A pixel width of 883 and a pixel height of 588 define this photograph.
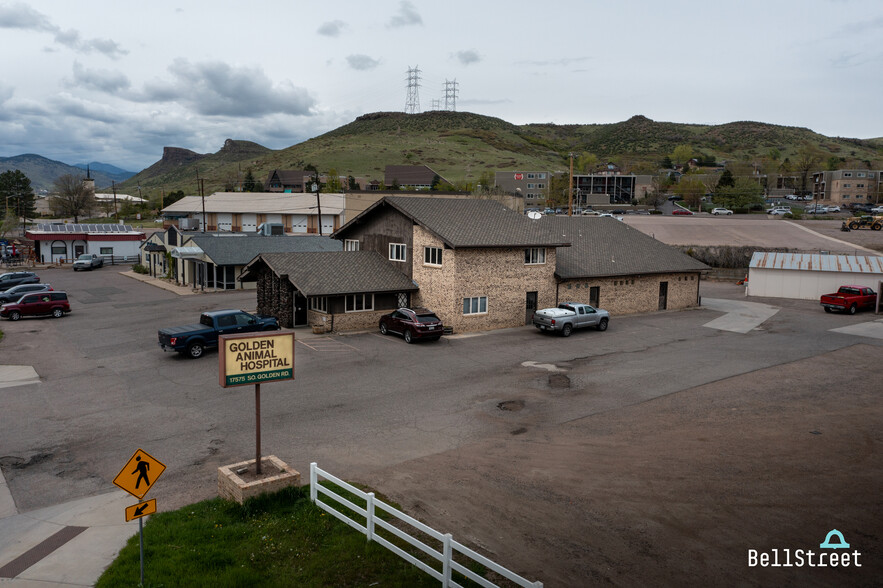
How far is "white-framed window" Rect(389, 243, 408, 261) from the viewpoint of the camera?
34281 millimetres

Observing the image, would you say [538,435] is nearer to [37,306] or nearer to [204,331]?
[204,331]

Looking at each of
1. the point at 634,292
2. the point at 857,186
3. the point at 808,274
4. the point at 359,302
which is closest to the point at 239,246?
the point at 359,302

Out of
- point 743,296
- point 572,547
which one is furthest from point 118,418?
point 743,296

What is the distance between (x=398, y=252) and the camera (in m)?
34.9

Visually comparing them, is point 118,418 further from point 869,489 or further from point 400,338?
point 869,489

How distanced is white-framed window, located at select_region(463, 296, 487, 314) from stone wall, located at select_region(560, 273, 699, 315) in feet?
19.0

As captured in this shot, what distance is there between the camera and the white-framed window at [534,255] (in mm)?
33812

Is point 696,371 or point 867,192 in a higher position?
point 867,192

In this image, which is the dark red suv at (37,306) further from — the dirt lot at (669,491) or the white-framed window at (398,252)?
the dirt lot at (669,491)

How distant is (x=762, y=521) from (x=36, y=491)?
15.1 m

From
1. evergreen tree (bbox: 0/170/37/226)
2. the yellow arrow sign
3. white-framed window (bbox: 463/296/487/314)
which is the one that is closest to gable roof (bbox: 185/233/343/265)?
white-framed window (bbox: 463/296/487/314)

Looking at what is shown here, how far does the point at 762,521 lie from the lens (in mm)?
11359

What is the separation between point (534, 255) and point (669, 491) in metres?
22.4

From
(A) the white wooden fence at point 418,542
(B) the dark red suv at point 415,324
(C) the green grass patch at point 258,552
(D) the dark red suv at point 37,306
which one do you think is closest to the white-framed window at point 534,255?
(B) the dark red suv at point 415,324
